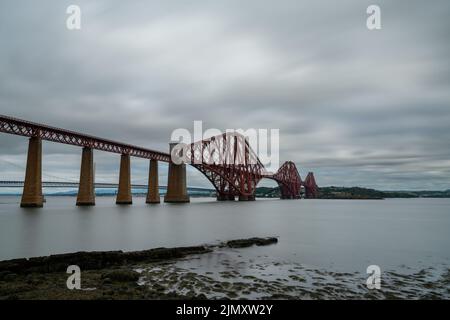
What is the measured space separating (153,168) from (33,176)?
34.4 meters

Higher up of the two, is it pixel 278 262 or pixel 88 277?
pixel 88 277

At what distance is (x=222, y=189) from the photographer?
388 ft

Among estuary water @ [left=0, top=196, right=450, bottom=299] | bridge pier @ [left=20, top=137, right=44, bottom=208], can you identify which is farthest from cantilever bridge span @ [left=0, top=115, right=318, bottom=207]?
estuary water @ [left=0, top=196, right=450, bottom=299]

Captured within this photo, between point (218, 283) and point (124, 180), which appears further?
point (124, 180)

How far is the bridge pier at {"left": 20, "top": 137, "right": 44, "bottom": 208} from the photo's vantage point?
43906mm

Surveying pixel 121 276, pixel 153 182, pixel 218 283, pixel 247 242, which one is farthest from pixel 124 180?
pixel 218 283

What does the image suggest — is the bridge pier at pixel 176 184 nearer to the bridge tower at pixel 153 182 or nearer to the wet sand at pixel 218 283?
the bridge tower at pixel 153 182

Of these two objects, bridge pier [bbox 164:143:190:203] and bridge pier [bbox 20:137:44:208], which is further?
bridge pier [bbox 164:143:190:203]

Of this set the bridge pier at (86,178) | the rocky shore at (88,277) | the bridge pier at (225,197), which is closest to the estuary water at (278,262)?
the rocky shore at (88,277)

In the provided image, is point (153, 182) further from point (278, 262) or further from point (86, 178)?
point (278, 262)

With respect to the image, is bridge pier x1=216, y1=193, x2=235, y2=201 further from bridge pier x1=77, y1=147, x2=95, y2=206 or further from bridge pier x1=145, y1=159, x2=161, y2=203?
bridge pier x1=77, y1=147, x2=95, y2=206

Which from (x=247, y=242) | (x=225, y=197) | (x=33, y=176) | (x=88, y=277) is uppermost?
(x=33, y=176)

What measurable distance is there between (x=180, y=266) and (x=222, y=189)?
104 metres

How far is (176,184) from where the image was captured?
85000mm
